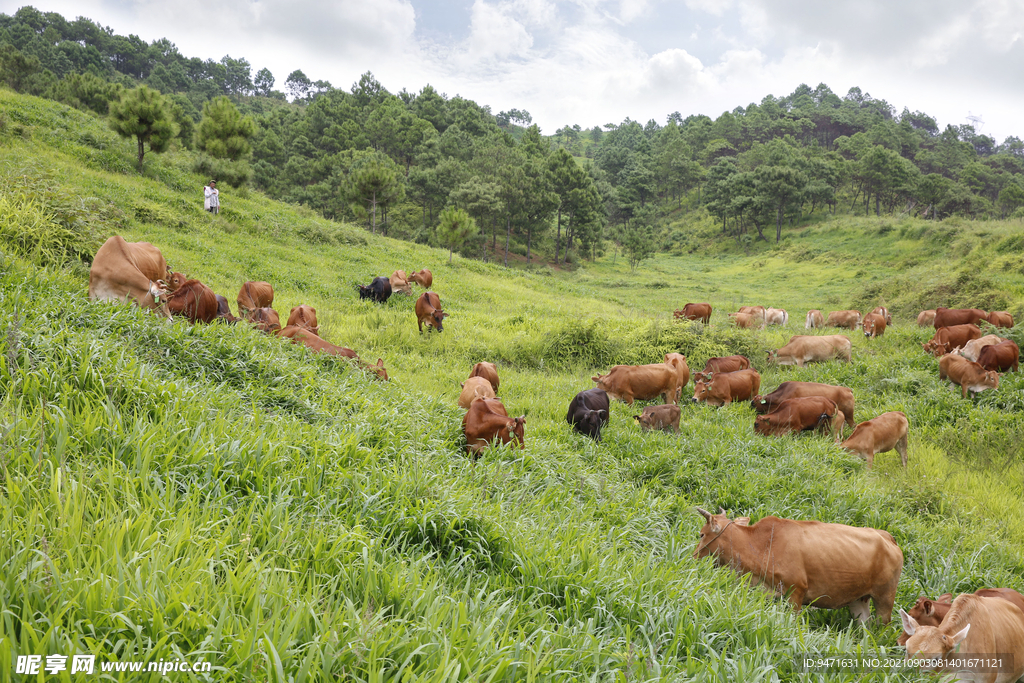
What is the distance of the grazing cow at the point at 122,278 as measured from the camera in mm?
5523

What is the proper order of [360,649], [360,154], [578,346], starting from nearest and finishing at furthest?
1. [360,649]
2. [578,346]
3. [360,154]

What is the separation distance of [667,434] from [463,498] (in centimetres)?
450

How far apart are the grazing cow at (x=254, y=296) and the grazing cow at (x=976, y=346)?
13.8 metres

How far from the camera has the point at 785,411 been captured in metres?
7.57

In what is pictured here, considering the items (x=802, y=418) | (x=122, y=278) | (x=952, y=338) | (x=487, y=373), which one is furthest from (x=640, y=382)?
(x=122, y=278)

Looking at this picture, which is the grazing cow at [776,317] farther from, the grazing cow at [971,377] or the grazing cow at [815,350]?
the grazing cow at [971,377]

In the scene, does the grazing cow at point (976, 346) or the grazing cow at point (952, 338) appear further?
the grazing cow at point (952, 338)

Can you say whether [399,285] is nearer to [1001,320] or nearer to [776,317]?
[776,317]

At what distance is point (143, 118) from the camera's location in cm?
1841

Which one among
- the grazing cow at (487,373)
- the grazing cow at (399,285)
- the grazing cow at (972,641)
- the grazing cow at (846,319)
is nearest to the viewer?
the grazing cow at (972,641)

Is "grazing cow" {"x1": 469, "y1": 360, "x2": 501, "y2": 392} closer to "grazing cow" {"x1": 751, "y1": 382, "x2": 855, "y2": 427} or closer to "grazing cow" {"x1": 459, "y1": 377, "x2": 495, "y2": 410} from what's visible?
"grazing cow" {"x1": 459, "y1": 377, "x2": 495, "y2": 410}

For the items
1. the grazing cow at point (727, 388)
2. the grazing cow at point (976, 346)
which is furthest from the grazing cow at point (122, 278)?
the grazing cow at point (976, 346)

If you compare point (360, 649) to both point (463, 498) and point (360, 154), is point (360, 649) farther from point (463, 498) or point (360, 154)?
point (360, 154)

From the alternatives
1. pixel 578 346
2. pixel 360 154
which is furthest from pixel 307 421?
pixel 360 154
